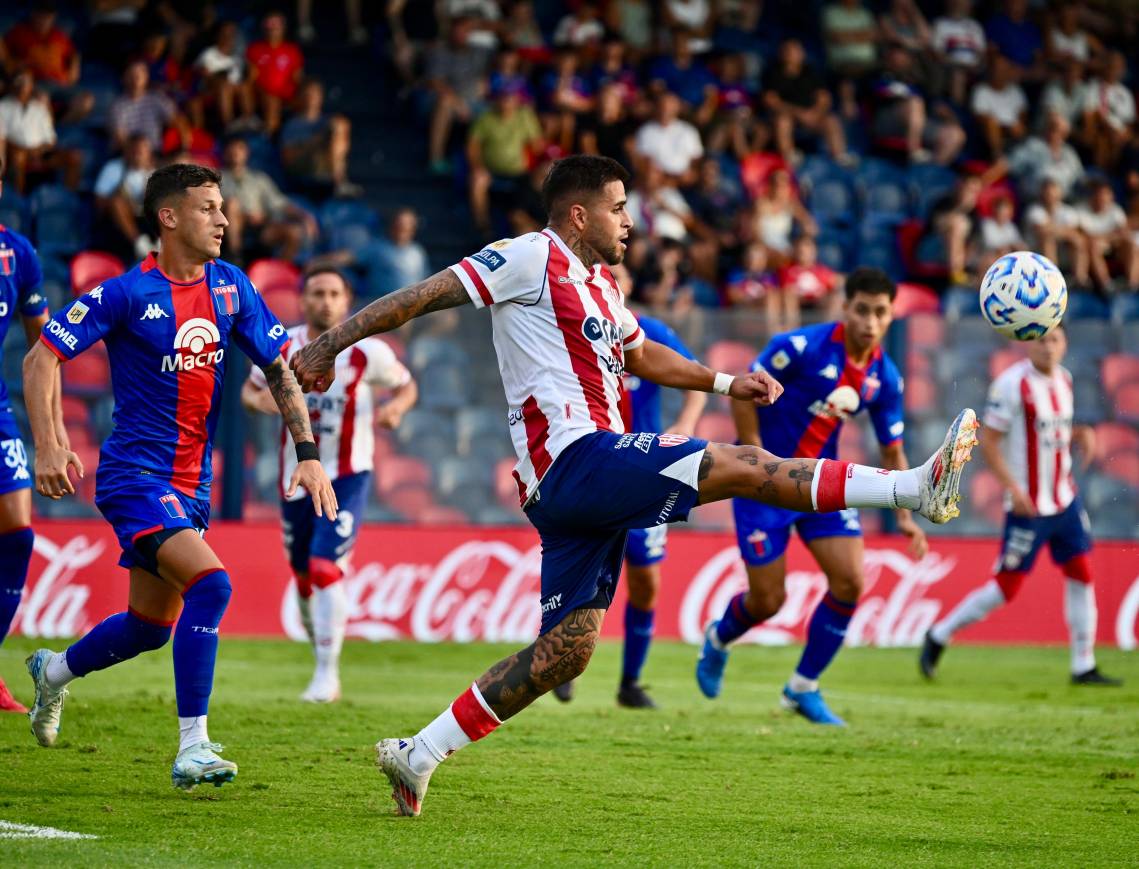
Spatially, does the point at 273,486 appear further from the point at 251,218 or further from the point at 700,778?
the point at 700,778

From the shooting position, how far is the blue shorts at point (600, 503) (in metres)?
5.99

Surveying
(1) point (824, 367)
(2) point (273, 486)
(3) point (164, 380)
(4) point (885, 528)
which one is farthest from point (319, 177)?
(3) point (164, 380)

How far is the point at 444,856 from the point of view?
5.43 meters

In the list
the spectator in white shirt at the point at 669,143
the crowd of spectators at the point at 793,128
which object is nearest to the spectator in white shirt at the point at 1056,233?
the crowd of spectators at the point at 793,128

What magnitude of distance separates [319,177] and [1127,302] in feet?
29.4

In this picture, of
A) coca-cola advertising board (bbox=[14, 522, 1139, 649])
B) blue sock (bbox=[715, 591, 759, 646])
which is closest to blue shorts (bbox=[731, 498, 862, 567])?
blue sock (bbox=[715, 591, 759, 646])

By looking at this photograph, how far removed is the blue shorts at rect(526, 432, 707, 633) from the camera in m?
5.99

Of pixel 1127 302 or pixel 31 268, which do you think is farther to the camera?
pixel 1127 302

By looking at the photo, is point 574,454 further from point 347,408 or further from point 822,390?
point 347,408

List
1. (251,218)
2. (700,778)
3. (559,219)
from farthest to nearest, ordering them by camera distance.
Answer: (251,218), (700,778), (559,219)

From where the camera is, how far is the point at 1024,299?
7898 mm

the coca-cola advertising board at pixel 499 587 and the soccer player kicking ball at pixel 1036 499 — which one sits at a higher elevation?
the soccer player kicking ball at pixel 1036 499

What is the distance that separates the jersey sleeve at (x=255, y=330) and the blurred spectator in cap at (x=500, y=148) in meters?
11.4

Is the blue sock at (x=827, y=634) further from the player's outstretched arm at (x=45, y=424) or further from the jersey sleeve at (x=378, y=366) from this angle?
the player's outstretched arm at (x=45, y=424)
